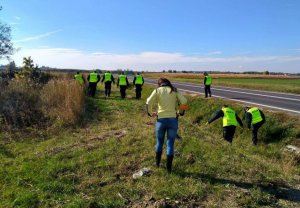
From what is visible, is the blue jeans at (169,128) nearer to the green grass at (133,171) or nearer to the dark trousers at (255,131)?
the green grass at (133,171)

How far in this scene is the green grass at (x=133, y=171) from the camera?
5.85 metres

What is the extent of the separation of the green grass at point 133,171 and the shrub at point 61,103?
123cm

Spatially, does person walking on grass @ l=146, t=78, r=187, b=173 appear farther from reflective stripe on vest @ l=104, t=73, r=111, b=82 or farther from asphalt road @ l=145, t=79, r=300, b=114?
reflective stripe on vest @ l=104, t=73, r=111, b=82

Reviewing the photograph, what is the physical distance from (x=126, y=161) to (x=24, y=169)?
7.31 ft

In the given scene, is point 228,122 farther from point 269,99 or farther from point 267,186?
point 269,99

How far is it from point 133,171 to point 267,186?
8.95 feet

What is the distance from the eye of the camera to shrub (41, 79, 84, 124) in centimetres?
1245

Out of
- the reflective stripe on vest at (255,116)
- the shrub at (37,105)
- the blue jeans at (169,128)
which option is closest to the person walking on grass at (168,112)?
the blue jeans at (169,128)

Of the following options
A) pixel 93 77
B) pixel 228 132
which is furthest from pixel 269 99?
pixel 93 77

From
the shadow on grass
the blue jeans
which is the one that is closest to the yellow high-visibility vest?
the blue jeans

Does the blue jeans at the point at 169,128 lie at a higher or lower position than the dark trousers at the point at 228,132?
higher

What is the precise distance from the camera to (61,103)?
1375 centimetres

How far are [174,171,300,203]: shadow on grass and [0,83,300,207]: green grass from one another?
0.7 inches

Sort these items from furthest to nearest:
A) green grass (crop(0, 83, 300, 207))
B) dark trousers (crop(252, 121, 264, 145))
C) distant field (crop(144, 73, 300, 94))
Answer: distant field (crop(144, 73, 300, 94)) → dark trousers (crop(252, 121, 264, 145)) → green grass (crop(0, 83, 300, 207))
